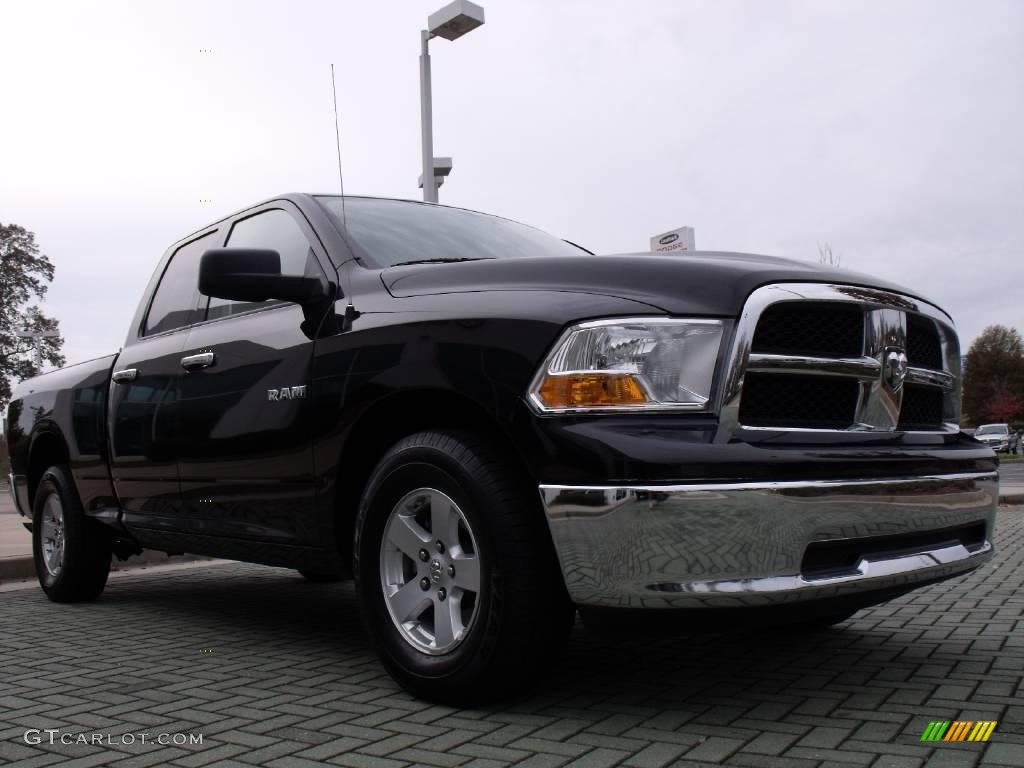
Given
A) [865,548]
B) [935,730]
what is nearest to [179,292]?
[865,548]

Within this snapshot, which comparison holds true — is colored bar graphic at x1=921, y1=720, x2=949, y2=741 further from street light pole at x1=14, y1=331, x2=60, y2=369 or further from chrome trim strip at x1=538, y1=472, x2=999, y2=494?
street light pole at x1=14, y1=331, x2=60, y2=369

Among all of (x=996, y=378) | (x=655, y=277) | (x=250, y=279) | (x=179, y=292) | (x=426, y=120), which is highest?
(x=426, y=120)

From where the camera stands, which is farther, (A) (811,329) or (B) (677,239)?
(B) (677,239)

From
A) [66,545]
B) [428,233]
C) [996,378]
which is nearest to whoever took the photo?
[428,233]

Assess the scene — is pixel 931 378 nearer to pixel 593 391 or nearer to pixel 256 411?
pixel 593 391

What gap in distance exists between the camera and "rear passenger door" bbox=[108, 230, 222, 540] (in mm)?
4770

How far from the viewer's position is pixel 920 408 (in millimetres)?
3547

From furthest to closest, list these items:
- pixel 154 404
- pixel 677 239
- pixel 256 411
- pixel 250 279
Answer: pixel 677 239 < pixel 154 404 < pixel 256 411 < pixel 250 279

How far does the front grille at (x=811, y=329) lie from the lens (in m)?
3.03

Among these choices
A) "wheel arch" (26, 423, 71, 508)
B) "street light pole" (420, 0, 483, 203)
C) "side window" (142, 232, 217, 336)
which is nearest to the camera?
"side window" (142, 232, 217, 336)

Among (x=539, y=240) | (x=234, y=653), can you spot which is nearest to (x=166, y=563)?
(x=234, y=653)

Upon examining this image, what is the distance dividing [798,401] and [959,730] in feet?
3.21

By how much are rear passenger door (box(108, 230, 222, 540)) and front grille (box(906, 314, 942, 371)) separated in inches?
119

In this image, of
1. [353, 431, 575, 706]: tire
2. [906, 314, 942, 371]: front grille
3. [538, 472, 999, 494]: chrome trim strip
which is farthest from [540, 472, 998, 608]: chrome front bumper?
[906, 314, 942, 371]: front grille
